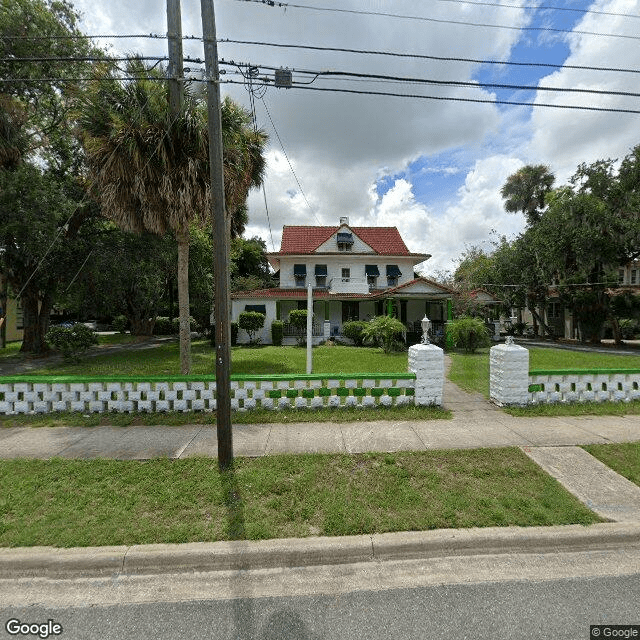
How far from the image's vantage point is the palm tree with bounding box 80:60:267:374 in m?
7.27

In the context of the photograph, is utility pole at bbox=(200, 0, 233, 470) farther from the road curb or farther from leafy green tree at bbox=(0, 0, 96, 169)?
leafy green tree at bbox=(0, 0, 96, 169)

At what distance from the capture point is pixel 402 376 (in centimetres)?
671

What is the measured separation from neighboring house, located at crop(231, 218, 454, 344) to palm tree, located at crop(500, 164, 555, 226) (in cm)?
1611

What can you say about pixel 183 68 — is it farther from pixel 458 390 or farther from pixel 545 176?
pixel 545 176

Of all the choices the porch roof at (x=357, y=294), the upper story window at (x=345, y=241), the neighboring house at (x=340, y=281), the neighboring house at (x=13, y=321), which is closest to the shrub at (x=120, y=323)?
the neighboring house at (x=13, y=321)

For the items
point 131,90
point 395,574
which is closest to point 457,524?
point 395,574

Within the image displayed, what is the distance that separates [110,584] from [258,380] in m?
3.98

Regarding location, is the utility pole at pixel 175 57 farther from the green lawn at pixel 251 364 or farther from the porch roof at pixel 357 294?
the porch roof at pixel 357 294

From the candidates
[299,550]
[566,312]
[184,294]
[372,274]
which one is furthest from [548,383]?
[566,312]

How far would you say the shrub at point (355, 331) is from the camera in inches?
734

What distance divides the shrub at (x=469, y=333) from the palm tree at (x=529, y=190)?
21.7m

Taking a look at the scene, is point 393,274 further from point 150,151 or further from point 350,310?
point 150,151

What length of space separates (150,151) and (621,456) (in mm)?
10102

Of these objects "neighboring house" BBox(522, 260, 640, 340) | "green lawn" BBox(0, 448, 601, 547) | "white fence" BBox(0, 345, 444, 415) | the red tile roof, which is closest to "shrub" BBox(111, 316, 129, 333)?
the red tile roof
